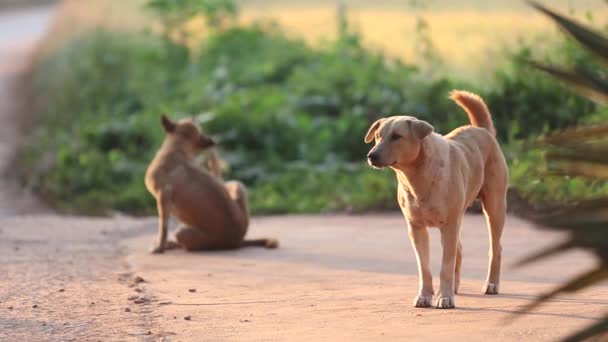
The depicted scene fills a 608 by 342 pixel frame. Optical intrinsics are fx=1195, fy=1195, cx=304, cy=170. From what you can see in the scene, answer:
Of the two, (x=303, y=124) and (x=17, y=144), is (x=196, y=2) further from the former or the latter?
(x=303, y=124)

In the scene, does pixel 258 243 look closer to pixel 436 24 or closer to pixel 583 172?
pixel 583 172

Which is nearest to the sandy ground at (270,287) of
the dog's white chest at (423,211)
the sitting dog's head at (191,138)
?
the dog's white chest at (423,211)

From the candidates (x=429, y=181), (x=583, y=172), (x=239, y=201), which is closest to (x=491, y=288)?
(x=429, y=181)

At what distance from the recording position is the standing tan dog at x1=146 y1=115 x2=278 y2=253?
9852 millimetres

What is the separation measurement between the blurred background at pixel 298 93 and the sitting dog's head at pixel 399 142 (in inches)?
176

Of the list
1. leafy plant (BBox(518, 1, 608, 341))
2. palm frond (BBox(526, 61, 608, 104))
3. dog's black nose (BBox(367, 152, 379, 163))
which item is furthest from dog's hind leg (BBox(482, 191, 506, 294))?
palm frond (BBox(526, 61, 608, 104))

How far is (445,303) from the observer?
652 centimetres

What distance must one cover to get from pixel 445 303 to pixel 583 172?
7.93ft

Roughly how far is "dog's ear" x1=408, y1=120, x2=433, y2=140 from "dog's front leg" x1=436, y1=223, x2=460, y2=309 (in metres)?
0.56

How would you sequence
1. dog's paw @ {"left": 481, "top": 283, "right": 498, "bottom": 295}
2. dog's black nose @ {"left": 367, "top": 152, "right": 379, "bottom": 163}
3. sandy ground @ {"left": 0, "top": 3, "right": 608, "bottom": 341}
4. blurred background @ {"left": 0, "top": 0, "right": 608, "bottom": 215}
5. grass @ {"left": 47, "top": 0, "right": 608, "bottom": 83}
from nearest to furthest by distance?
sandy ground @ {"left": 0, "top": 3, "right": 608, "bottom": 341} → dog's black nose @ {"left": 367, "top": 152, "right": 379, "bottom": 163} → dog's paw @ {"left": 481, "top": 283, "right": 498, "bottom": 295} → blurred background @ {"left": 0, "top": 0, "right": 608, "bottom": 215} → grass @ {"left": 47, "top": 0, "right": 608, "bottom": 83}

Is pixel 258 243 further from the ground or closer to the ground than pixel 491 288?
closer to the ground

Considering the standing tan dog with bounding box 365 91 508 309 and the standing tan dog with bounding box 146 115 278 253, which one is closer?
the standing tan dog with bounding box 365 91 508 309

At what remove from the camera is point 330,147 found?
15031 millimetres

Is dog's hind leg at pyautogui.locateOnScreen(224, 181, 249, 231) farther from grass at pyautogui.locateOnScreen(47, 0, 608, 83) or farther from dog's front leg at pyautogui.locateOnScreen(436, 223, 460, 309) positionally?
grass at pyautogui.locateOnScreen(47, 0, 608, 83)
